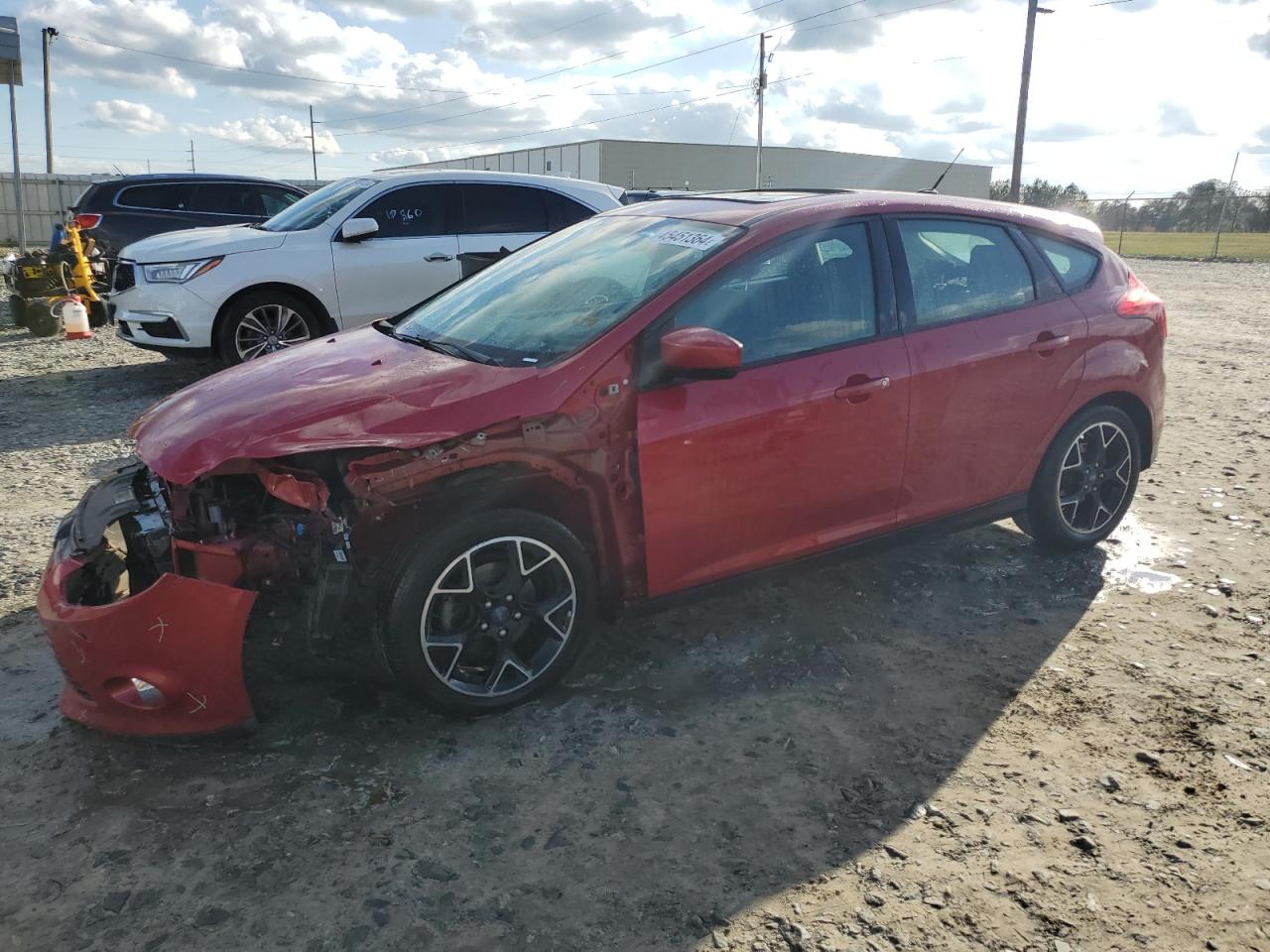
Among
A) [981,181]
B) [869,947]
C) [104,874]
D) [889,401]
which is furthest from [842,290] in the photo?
[981,181]

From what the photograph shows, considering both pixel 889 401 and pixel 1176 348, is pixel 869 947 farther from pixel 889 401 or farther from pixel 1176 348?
pixel 1176 348

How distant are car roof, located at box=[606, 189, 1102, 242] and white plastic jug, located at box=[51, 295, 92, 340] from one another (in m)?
9.05

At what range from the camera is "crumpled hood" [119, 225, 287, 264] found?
7723 millimetres

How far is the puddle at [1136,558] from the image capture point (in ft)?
14.5

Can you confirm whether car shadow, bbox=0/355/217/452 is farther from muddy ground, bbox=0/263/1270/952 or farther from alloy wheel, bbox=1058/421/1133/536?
alloy wheel, bbox=1058/421/1133/536

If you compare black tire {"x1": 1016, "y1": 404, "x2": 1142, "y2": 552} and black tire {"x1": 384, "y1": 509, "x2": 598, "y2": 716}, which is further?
black tire {"x1": 1016, "y1": 404, "x2": 1142, "y2": 552}

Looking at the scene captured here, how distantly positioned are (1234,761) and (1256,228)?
47870 millimetres

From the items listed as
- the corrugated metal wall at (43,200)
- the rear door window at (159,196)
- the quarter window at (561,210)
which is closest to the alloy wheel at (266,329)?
the quarter window at (561,210)

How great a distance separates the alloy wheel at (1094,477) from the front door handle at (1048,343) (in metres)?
0.46

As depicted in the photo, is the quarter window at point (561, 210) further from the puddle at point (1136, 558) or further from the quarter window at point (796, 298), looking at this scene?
the puddle at point (1136, 558)

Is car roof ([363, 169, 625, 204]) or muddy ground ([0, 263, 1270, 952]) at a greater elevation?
car roof ([363, 169, 625, 204])

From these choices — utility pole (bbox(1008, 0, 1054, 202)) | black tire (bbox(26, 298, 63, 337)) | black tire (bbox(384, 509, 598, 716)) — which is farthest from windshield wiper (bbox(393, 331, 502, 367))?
utility pole (bbox(1008, 0, 1054, 202))

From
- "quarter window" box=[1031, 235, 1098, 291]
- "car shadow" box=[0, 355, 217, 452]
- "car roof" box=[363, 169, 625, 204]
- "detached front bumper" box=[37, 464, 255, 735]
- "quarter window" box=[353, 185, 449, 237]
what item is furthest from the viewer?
"car roof" box=[363, 169, 625, 204]

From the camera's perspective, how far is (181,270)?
770cm
